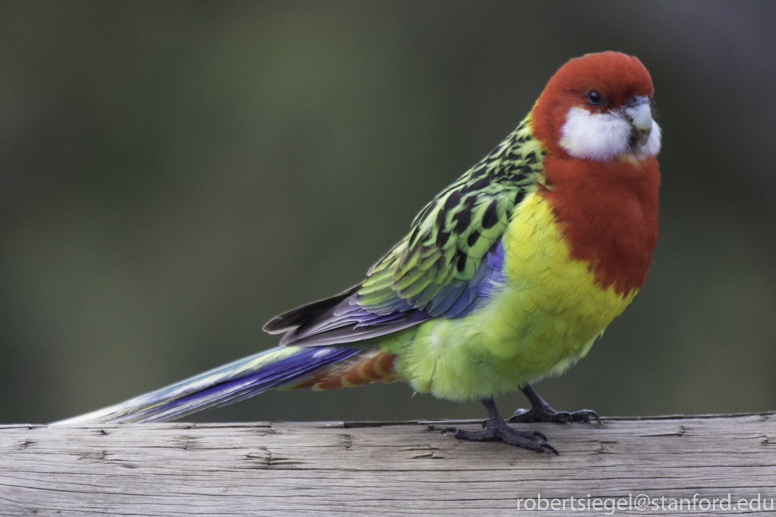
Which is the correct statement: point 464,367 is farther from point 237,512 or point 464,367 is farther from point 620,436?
point 237,512

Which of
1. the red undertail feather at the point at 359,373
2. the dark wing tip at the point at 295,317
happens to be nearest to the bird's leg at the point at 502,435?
the red undertail feather at the point at 359,373

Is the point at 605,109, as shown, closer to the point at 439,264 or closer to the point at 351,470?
the point at 439,264

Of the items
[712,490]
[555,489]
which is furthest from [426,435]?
[712,490]

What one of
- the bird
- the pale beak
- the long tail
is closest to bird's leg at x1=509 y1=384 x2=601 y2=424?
the bird

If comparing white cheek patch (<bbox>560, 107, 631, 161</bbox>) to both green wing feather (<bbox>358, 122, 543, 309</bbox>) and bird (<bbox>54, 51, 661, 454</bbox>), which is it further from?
green wing feather (<bbox>358, 122, 543, 309</bbox>)

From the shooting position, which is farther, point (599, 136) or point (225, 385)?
point (225, 385)

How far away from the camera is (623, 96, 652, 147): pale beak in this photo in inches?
92.4

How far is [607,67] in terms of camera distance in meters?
2.36

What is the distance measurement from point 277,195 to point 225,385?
8.32ft

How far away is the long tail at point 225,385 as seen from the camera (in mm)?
2611

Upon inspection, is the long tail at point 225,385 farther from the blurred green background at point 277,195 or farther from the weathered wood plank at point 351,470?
the blurred green background at point 277,195

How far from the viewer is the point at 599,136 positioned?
2377 mm

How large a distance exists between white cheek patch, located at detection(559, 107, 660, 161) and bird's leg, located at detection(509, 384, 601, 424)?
0.96m

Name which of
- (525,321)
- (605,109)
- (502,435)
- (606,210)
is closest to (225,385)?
(502,435)
